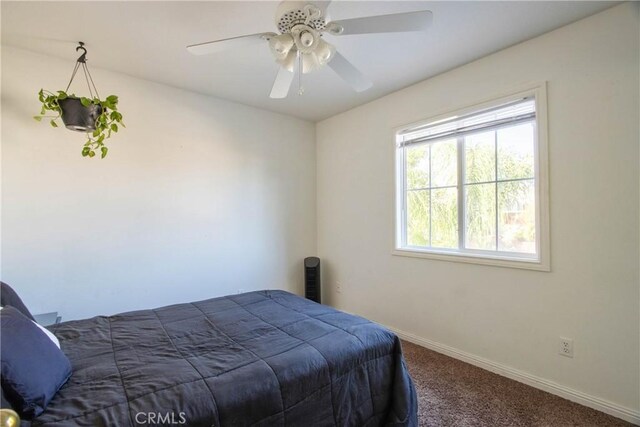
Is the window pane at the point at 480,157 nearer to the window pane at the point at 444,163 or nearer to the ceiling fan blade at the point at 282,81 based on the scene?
the window pane at the point at 444,163

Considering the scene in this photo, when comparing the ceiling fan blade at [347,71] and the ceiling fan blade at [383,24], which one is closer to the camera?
the ceiling fan blade at [383,24]

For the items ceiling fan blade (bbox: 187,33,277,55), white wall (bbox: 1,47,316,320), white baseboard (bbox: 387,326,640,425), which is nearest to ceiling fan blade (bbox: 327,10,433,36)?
ceiling fan blade (bbox: 187,33,277,55)

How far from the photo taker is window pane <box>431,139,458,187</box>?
2.75 m

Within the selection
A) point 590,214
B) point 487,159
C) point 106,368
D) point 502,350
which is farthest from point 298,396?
point 487,159

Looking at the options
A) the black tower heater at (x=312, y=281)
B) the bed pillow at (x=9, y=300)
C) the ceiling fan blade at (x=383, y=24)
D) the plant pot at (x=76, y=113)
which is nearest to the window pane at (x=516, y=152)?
the ceiling fan blade at (x=383, y=24)

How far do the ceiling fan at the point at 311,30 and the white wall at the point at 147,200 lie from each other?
5.15 feet

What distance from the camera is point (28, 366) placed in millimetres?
1062

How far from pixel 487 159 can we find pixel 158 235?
9.66ft

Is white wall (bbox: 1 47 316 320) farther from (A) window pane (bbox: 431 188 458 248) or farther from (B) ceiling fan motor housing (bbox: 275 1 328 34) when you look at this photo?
(B) ceiling fan motor housing (bbox: 275 1 328 34)

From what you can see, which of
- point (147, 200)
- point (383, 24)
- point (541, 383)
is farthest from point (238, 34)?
point (541, 383)

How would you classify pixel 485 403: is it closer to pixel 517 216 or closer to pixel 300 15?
pixel 517 216

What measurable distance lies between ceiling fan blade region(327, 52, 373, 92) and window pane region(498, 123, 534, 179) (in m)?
1.26

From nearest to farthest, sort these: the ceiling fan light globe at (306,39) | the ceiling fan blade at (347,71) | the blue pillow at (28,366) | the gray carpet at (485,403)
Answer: the blue pillow at (28,366) < the ceiling fan light globe at (306,39) < the ceiling fan blade at (347,71) < the gray carpet at (485,403)

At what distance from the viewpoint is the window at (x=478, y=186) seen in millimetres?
2227
